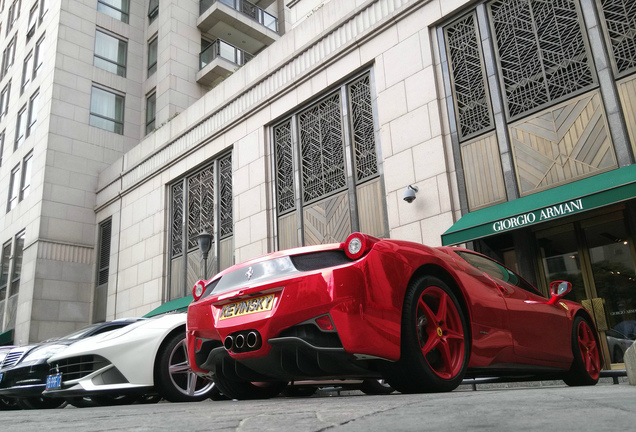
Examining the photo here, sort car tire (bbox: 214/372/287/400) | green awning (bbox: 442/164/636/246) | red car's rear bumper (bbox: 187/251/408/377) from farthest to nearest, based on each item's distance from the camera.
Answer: green awning (bbox: 442/164/636/246) < car tire (bbox: 214/372/287/400) < red car's rear bumper (bbox: 187/251/408/377)

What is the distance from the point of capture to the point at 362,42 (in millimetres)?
12562

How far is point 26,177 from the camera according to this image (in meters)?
25.0

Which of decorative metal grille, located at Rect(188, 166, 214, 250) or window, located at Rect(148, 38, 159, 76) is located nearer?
decorative metal grille, located at Rect(188, 166, 214, 250)

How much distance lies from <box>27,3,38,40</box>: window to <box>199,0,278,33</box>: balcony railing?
9138 millimetres

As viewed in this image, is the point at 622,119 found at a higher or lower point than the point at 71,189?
lower

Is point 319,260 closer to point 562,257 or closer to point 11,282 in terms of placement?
point 562,257

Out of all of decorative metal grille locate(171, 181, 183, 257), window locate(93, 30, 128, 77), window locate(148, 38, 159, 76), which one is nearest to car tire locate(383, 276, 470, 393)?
decorative metal grille locate(171, 181, 183, 257)

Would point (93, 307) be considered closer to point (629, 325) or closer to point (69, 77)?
point (69, 77)

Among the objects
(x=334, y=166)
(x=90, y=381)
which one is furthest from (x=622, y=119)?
(x=90, y=381)

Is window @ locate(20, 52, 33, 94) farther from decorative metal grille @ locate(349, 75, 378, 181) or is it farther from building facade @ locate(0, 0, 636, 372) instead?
decorative metal grille @ locate(349, 75, 378, 181)

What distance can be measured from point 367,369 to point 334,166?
927 cm

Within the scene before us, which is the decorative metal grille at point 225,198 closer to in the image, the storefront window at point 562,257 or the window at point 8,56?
the storefront window at point 562,257

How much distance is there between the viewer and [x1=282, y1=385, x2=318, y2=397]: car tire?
547cm

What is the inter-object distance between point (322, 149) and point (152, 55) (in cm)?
1706
